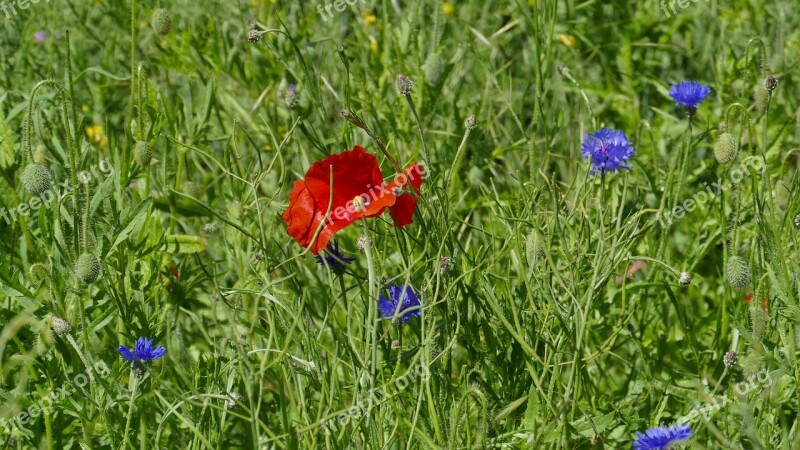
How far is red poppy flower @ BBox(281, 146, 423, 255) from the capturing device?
5.47ft

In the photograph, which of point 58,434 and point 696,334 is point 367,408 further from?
point 696,334

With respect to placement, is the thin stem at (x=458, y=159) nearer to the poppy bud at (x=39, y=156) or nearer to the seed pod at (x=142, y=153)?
the seed pod at (x=142, y=153)

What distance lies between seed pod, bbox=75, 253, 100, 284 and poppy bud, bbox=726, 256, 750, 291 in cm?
102

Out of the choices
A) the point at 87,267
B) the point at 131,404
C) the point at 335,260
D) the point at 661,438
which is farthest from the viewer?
the point at 335,260

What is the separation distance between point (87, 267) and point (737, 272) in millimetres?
1039

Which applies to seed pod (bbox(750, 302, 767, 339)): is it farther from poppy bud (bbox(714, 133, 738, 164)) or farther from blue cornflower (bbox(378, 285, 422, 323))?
blue cornflower (bbox(378, 285, 422, 323))

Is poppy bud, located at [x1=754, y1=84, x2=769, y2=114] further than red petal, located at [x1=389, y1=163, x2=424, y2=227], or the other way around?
poppy bud, located at [x1=754, y1=84, x2=769, y2=114]

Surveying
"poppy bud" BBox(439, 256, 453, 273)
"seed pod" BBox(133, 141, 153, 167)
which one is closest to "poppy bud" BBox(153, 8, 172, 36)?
"seed pod" BBox(133, 141, 153, 167)

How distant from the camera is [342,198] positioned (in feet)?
6.12

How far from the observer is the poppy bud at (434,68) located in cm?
246

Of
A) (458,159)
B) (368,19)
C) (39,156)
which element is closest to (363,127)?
(458,159)

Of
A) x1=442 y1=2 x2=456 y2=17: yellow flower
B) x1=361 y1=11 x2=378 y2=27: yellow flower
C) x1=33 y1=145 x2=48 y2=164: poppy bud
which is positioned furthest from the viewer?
x1=442 y1=2 x2=456 y2=17: yellow flower

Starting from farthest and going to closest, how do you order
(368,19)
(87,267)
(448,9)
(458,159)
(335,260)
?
1. (448,9)
2. (368,19)
3. (458,159)
4. (335,260)
5. (87,267)

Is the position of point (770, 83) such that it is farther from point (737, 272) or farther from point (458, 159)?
point (458, 159)
